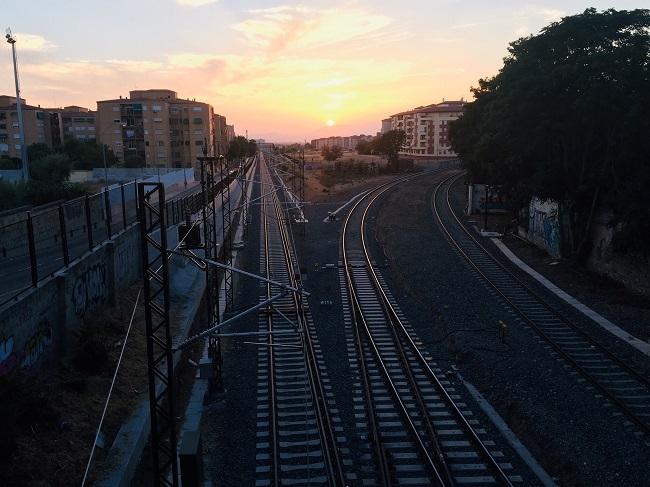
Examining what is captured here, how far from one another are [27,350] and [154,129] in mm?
79287

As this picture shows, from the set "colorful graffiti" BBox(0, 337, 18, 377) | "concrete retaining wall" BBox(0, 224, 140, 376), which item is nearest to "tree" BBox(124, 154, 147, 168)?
"concrete retaining wall" BBox(0, 224, 140, 376)

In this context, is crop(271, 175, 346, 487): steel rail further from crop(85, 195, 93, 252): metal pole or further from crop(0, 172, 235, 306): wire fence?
crop(85, 195, 93, 252): metal pole

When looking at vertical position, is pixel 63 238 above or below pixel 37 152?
below

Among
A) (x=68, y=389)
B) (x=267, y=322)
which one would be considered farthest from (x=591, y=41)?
(x=68, y=389)

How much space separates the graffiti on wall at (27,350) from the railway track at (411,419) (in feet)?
19.3

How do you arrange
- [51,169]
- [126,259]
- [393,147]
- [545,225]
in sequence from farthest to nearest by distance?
[393,147]
[51,169]
[545,225]
[126,259]

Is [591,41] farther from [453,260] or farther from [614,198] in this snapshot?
[453,260]

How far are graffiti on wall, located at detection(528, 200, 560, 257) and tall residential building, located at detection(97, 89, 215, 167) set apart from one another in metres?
62.4

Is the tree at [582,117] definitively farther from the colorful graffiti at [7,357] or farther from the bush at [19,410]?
the colorful graffiti at [7,357]

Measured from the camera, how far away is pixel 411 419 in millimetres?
10180

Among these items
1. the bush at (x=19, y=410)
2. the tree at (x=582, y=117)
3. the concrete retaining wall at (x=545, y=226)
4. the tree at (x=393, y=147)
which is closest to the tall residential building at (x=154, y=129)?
the tree at (x=393, y=147)

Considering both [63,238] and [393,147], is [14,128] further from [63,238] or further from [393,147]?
[63,238]

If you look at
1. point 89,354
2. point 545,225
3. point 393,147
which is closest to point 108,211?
point 89,354

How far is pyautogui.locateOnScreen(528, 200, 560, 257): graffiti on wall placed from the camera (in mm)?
24250
